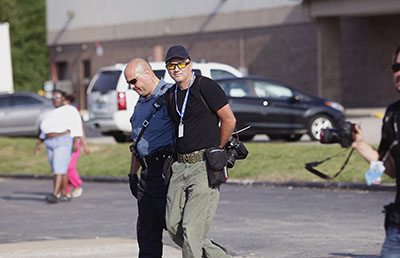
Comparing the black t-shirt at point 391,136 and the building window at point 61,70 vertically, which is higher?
the building window at point 61,70

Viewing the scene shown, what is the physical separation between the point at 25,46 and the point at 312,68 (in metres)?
29.6

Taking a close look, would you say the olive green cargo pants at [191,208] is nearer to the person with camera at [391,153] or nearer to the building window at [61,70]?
the person with camera at [391,153]

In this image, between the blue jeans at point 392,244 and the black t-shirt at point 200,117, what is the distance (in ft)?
7.14

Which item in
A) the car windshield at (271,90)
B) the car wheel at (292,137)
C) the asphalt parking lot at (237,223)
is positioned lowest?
the asphalt parking lot at (237,223)

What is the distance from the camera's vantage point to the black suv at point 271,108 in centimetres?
2147

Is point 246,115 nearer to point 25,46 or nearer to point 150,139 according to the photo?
point 150,139

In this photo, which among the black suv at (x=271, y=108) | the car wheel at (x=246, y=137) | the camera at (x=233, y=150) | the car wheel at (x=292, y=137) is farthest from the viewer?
the car wheel at (x=292, y=137)

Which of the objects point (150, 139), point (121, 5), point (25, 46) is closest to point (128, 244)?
point (150, 139)

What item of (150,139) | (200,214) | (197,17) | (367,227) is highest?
(197,17)

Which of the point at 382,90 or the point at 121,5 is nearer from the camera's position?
the point at 382,90

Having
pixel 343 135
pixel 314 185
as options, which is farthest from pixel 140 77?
pixel 314 185

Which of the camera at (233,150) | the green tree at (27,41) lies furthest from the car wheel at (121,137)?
the green tree at (27,41)

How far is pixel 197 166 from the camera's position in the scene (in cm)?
725

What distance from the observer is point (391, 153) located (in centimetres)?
536
